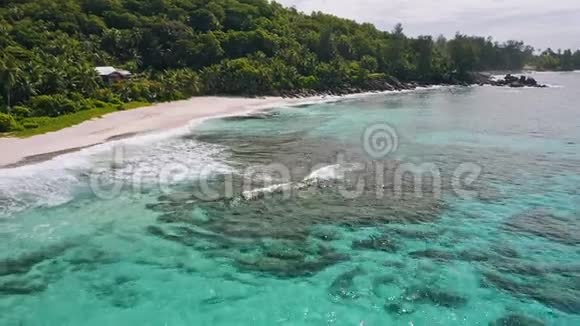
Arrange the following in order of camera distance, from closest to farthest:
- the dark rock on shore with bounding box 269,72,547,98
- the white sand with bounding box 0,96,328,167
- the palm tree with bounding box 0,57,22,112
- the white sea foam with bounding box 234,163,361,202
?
the white sea foam with bounding box 234,163,361,202 → the white sand with bounding box 0,96,328,167 → the palm tree with bounding box 0,57,22,112 → the dark rock on shore with bounding box 269,72,547,98

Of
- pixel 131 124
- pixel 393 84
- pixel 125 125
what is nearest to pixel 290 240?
pixel 125 125

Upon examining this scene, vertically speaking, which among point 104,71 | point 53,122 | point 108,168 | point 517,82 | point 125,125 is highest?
point 104,71

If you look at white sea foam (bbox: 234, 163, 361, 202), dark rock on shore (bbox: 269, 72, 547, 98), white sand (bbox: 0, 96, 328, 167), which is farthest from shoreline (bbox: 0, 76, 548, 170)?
white sea foam (bbox: 234, 163, 361, 202)

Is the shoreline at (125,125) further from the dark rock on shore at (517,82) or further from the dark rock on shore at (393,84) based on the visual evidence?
the dark rock on shore at (517,82)

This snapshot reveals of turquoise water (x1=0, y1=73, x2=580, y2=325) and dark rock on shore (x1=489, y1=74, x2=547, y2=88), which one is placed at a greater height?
dark rock on shore (x1=489, y1=74, x2=547, y2=88)

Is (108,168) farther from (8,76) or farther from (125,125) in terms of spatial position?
(8,76)

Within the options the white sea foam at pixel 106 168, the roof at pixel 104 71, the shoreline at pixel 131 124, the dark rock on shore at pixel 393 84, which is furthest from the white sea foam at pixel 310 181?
the dark rock on shore at pixel 393 84

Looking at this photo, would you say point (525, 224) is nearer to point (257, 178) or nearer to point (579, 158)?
point (257, 178)

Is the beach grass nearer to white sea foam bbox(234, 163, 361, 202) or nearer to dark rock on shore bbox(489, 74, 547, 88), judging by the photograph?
white sea foam bbox(234, 163, 361, 202)
